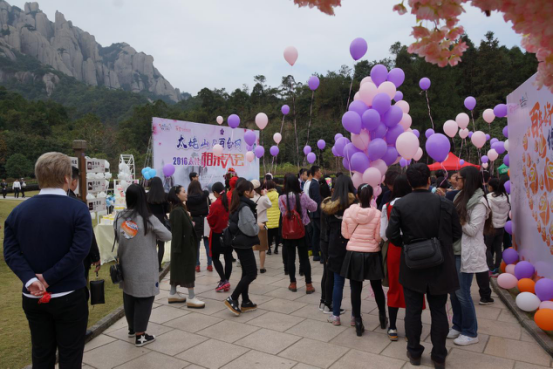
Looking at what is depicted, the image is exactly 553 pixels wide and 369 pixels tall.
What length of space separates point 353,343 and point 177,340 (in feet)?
5.30

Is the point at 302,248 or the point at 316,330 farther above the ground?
the point at 302,248

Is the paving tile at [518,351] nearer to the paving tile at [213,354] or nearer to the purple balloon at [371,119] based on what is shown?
the paving tile at [213,354]

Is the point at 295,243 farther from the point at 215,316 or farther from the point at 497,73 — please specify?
the point at 497,73

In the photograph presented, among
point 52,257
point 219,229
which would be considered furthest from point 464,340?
point 52,257

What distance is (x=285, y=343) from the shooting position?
11.0ft

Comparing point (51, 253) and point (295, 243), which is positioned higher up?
point (51, 253)

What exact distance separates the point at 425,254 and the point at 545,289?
A: 5.94ft

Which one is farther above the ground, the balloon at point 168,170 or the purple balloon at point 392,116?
the purple balloon at point 392,116

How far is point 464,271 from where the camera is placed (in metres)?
3.25

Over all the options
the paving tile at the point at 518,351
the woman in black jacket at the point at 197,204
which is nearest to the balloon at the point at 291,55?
the woman in black jacket at the point at 197,204

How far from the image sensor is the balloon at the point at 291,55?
286 inches

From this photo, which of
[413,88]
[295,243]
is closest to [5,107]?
[413,88]

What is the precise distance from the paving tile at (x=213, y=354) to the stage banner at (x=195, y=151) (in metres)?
6.68

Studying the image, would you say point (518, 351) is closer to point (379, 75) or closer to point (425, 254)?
point (425, 254)
